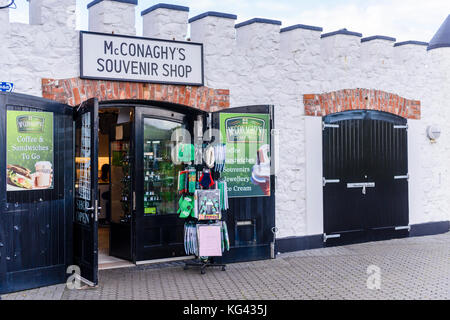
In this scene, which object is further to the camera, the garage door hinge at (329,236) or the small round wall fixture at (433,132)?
the small round wall fixture at (433,132)

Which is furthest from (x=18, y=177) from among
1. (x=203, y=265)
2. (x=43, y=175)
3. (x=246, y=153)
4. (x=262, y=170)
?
(x=262, y=170)

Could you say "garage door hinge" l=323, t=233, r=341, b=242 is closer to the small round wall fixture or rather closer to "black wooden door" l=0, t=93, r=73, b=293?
the small round wall fixture

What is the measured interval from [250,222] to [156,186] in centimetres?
159

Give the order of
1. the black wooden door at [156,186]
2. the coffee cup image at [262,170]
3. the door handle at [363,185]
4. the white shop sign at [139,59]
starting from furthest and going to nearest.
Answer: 1. the door handle at [363,185]
2. the coffee cup image at [262,170]
3. the black wooden door at [156,186]
4. the white shop sign at [139,59]

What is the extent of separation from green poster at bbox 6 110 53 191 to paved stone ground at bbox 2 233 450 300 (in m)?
1.34

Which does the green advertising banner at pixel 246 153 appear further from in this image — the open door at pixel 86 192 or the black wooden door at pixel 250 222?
the open door at pixel 86 192

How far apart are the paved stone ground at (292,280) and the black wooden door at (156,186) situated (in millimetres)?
385

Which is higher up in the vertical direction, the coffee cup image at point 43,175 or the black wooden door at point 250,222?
the coffee cup image at point 43,175

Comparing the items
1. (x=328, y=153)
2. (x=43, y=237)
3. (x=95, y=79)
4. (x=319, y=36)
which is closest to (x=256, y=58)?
(x=319, y=36)

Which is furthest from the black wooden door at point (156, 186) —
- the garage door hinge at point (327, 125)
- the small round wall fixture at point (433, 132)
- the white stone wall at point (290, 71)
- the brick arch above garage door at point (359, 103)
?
the small round wall fixture at point (433, 132)

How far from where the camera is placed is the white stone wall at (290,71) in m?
7.09

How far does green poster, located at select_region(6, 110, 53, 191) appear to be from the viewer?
6516 mm

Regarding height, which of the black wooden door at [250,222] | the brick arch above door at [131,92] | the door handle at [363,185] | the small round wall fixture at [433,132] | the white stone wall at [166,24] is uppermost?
the white stone wall at [166,24]

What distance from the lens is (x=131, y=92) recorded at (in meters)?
7.64
